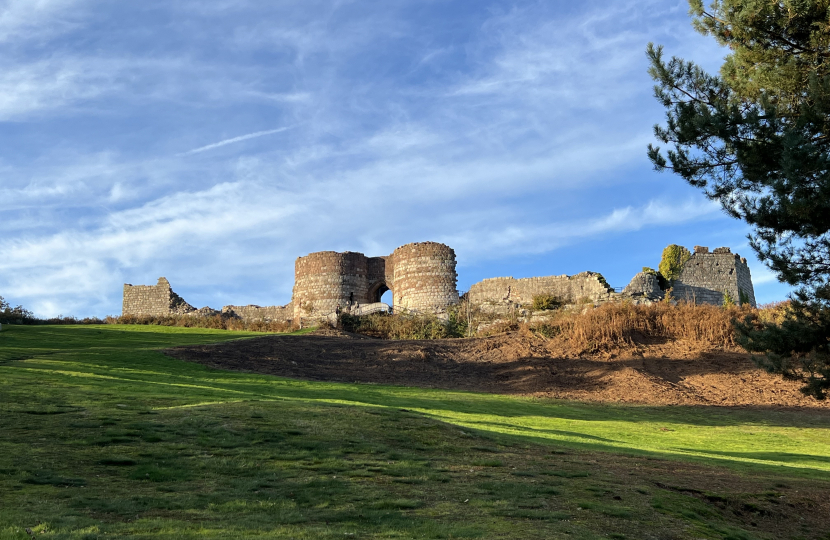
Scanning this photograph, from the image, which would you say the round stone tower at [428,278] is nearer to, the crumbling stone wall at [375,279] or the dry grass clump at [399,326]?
the crumbling stone wall at [375,279]

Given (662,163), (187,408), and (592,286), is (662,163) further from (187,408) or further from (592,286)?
(592,286)

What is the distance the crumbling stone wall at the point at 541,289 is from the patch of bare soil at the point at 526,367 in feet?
24.3

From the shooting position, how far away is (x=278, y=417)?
505 inches

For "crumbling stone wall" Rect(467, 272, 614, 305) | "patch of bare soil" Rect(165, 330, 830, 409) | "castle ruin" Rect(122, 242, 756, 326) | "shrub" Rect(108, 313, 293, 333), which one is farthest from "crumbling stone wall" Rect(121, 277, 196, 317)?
"crumbling stone wall" Rect(467, 272, 614, 305)

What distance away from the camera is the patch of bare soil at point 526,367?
24656 mm

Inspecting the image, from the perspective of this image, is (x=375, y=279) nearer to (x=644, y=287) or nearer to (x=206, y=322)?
(x=206, y=322)

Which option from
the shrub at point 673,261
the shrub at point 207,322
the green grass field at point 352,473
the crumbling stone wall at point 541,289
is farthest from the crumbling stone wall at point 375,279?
the green grass field at point 352,473

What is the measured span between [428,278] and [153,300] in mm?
19149

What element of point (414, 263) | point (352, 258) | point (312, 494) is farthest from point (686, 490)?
point (352, 258)

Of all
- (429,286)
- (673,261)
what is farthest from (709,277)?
(429,286)

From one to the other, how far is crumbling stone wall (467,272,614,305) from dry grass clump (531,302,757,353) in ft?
19.1

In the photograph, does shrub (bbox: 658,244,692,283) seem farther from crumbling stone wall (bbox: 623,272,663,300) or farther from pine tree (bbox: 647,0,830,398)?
pine tree (bbox: 647,0,830,398)

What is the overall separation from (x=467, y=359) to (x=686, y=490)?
18017mm

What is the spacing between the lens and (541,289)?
38125mm
